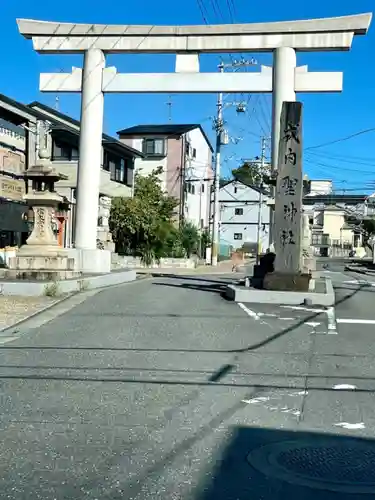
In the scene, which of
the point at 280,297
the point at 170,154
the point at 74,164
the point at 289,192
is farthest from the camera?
the point at 170,154

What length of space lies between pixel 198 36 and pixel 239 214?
5345 centimetres

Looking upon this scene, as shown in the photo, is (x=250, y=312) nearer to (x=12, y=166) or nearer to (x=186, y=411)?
(x=186, y=411)

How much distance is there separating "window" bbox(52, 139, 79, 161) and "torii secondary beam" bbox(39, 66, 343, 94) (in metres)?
14.4

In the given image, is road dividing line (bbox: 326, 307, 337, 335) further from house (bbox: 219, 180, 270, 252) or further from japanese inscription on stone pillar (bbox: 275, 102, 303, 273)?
house (bbox: 219, 180, 270, 252)

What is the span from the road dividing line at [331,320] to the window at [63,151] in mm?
24516

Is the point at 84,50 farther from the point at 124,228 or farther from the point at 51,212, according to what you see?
the point at 124,228

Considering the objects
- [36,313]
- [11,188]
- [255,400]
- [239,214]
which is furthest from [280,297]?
[239,214]

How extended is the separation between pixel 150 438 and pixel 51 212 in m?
14.5

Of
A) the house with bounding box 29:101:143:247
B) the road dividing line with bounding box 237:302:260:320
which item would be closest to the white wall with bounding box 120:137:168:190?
the house with bounding box 29:101:143:247

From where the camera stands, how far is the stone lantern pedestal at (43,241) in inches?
704

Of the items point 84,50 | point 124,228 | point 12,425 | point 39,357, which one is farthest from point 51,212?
point 124,228

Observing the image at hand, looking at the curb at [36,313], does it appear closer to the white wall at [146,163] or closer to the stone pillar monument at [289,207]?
the stone pillar monument at [289,207]

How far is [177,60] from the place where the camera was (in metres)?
20.7

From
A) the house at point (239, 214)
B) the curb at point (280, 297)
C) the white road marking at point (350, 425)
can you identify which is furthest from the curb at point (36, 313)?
the house at point (239, 214)
